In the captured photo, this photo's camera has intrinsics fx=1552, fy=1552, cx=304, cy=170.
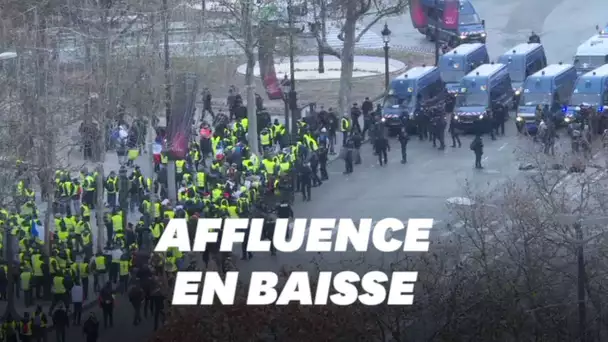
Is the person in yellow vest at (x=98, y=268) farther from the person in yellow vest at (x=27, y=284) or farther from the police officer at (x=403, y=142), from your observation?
the police officer at (x=403, y=142)

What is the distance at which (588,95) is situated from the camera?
154ft

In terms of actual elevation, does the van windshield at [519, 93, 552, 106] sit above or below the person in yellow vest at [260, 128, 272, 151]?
above

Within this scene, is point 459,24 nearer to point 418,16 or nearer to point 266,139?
point 418,16

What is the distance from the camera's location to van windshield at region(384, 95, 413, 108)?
48.1 meters

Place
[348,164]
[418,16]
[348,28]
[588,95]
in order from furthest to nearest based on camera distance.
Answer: [418,16], [348,28], [588,95], [348,164]

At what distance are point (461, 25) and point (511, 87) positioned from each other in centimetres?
1066

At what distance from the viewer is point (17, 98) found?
3472cm

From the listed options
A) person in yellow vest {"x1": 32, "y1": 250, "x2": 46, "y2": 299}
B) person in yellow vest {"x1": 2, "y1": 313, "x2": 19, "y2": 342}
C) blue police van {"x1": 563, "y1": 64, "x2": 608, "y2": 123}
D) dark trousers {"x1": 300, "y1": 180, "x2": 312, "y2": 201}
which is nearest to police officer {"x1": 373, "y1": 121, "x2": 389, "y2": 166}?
dark trousers {"x1": 300, "y1": 180, "x2": 312, "y2": 201}

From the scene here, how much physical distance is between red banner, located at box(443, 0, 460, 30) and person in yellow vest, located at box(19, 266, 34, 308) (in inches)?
1240

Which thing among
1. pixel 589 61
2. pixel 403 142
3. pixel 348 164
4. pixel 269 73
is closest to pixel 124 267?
pixel 348 164

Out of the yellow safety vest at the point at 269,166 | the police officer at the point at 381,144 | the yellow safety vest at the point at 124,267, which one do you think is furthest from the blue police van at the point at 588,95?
the yellow safety vest at the point at 124,267

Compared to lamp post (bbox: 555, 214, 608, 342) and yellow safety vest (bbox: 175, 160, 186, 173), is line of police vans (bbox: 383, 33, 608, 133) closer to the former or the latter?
yellow safety vest (bbox: 175, 160, 186, 173)

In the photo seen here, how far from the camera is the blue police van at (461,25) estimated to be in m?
60.1

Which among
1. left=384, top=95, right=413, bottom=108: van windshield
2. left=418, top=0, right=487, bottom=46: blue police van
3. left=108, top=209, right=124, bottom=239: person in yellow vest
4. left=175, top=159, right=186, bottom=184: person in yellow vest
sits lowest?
left=108, top=209, right=124, bottom=239: person in yellow vest
